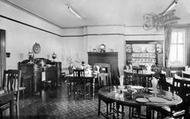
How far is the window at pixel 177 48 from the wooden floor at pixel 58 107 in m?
5.75

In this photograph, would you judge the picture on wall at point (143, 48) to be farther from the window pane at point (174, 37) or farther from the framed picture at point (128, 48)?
the window pane at point (174, 37)

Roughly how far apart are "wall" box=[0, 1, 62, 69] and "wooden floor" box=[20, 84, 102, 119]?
1632mm

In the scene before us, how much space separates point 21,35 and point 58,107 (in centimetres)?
333

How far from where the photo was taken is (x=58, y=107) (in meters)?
4.40

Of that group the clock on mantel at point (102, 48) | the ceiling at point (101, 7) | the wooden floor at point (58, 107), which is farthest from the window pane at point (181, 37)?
the wooden floor at point (58, 107)

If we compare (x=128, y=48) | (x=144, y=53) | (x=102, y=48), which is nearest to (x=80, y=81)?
(x=102, y=48)

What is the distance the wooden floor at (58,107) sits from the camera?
12.3 feet

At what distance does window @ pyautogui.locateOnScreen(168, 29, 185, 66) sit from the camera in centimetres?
859

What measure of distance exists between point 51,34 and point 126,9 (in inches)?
177

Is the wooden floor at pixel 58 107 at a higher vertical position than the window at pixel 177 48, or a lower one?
lower

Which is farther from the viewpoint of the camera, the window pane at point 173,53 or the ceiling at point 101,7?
the window pane at point 173,53

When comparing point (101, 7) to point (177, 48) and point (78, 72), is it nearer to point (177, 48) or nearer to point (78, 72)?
point (78, 72)

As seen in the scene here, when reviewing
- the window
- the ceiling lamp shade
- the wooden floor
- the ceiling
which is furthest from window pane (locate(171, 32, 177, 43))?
the wooden floor

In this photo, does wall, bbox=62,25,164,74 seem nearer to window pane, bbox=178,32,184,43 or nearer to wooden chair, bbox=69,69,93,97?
window pane, bbox=178,32,184,43
